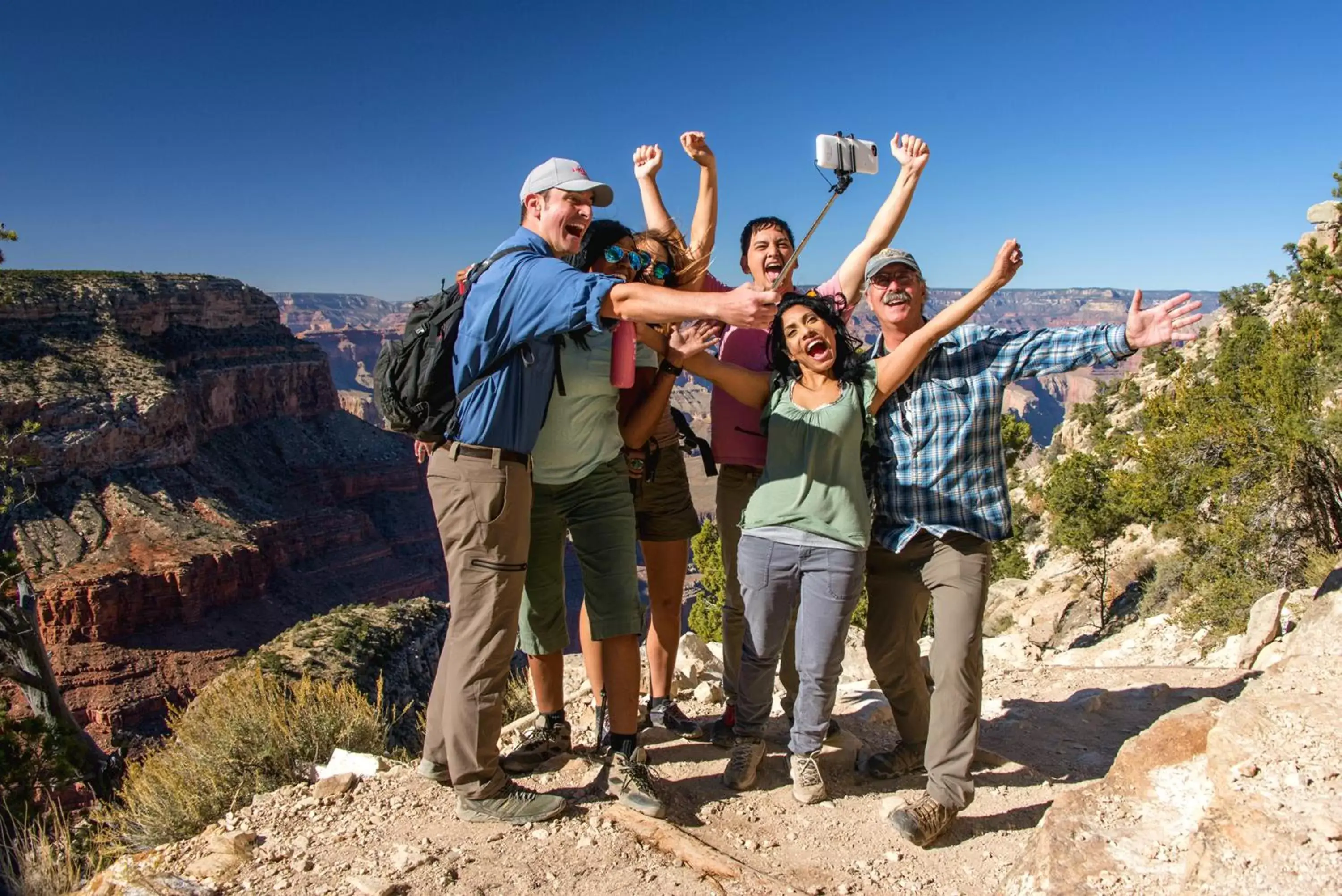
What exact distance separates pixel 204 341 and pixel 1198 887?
192 feet

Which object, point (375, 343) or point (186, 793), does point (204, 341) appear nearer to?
point (186, 793)

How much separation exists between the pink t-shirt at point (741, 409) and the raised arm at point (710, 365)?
11cm

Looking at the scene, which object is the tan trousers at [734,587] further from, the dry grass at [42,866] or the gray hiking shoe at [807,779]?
the dry grass at [42,866]

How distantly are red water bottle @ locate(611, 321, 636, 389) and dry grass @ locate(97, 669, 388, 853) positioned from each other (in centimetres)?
264

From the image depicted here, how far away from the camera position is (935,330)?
319cm

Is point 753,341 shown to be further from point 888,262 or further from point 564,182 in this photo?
point 564,182

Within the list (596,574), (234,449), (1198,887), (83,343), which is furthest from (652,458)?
(234,449)

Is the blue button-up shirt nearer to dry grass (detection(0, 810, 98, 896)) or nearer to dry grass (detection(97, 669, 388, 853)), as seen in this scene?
dry grass (detection(97, 669, 388, 853))

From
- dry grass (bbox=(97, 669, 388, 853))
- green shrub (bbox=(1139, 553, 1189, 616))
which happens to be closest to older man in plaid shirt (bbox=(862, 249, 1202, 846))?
dry grass (bbox=(97, 669, 388, 853))

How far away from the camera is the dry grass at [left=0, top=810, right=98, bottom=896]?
3490mm

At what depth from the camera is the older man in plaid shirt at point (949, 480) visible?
10.5ft

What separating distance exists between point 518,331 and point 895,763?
2.52 metres

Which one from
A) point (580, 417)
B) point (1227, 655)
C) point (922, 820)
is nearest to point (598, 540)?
point (580, 417)

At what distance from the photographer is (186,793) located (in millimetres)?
4070
